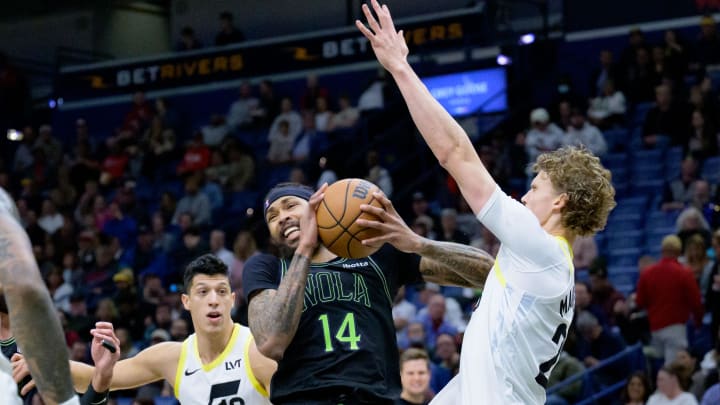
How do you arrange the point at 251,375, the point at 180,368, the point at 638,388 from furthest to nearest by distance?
the point at 638,388, the point at 180,368, the point at 251,375

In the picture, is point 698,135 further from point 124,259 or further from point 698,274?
point 124,259

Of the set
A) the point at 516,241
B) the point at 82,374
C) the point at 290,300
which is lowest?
the point at 82,374

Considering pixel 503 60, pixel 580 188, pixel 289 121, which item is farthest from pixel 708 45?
pixel 580 188

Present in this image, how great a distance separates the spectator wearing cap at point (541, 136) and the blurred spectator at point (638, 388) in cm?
498

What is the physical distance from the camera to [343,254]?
215 inches

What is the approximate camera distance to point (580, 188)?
5195mm

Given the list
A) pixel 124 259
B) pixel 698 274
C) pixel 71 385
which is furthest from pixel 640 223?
pixel 71 385

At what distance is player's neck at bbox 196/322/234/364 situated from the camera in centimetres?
727

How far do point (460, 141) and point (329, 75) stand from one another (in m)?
16.6

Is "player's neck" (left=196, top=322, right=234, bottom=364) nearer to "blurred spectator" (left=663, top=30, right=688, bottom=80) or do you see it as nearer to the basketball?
the basketball

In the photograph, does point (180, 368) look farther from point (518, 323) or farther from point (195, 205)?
point (195, 205)

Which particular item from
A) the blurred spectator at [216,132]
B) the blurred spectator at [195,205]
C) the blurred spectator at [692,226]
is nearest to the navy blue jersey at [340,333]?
the blurred spectator at [692,226]

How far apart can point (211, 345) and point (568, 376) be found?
556 cm

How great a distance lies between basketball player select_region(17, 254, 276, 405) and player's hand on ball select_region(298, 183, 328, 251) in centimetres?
165
